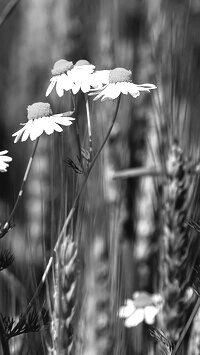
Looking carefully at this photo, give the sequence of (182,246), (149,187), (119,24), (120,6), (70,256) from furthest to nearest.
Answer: (120,6) → (119,24) → (149,187) → (182,246) → (70,256)

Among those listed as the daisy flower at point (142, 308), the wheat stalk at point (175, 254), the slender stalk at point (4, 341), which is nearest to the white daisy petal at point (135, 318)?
the daisy flower at point (142, 308)

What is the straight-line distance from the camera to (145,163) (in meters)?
1.51

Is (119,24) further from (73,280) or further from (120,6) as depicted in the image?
(73,280)

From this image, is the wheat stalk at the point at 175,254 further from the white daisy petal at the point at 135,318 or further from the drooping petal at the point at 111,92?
the white daisy petal at the point at 135,318

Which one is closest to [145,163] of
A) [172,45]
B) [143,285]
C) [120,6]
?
[143,285]

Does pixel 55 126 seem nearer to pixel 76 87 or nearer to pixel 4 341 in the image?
pixel 76 87

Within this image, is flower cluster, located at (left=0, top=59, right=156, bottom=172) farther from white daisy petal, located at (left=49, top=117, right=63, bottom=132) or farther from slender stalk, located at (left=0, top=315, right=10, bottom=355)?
slender stalk, located at (left=0, top=315, right=10, bottom=355)

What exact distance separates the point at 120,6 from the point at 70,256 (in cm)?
123

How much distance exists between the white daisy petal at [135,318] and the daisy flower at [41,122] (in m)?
0.47

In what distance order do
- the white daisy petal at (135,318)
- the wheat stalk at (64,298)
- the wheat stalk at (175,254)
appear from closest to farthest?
the wheat stalk at (64,298), the wheat stalk at (175,254), the white daisy petal at (135,318)

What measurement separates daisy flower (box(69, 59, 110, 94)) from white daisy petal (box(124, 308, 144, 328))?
467mm

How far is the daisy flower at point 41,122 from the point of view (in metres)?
0.65

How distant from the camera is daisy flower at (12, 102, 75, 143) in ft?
2.12

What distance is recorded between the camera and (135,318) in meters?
1.18
